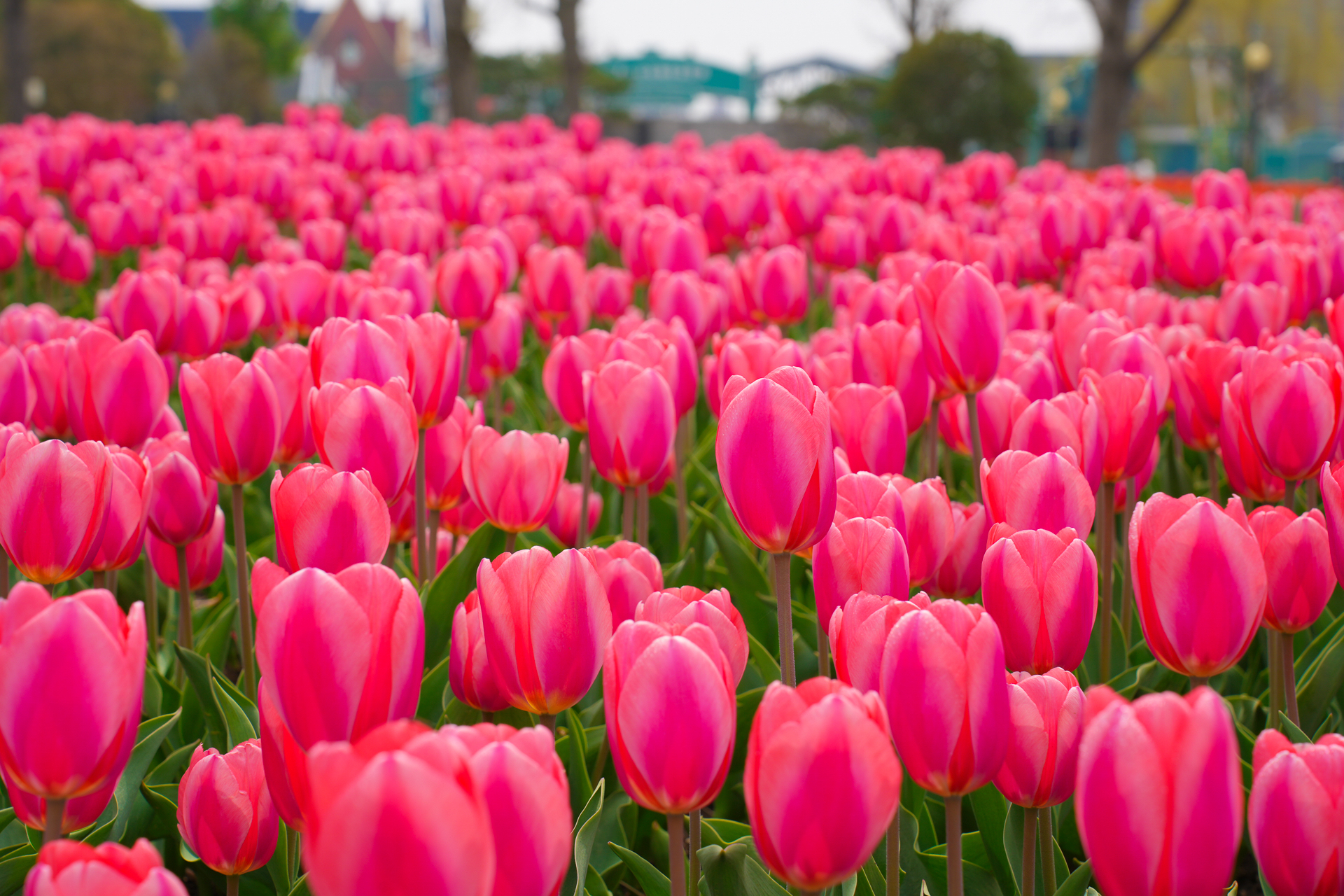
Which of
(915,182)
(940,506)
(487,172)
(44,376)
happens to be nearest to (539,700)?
(940,506)

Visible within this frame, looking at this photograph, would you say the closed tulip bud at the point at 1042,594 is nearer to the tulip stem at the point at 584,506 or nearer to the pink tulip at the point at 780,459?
the pink tulip at the point at 780,459

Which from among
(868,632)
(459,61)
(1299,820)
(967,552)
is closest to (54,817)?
(868,632)

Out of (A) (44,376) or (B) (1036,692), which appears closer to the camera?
(B) (1036,692)

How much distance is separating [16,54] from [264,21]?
54267 mm

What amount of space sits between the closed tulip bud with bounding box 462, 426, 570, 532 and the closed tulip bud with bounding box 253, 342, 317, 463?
0.30 m

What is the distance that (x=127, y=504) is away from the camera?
5.15 feet

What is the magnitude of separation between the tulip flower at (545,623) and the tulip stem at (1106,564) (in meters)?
0.96

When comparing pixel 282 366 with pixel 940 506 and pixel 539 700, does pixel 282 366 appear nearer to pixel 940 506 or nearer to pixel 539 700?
pixel 539 700

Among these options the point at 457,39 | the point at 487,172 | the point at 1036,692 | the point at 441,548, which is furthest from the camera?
the point at 457,39

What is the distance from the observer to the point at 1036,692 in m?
1.16

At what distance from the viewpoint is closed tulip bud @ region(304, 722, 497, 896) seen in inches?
28.9

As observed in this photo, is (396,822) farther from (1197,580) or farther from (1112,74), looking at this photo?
(1112,74)

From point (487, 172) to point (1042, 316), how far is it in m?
4.72

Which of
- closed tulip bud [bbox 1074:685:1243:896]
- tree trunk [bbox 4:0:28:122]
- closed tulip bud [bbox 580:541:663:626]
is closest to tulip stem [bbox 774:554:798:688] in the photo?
closed tulip bud [bbox 580:541:663:626]
